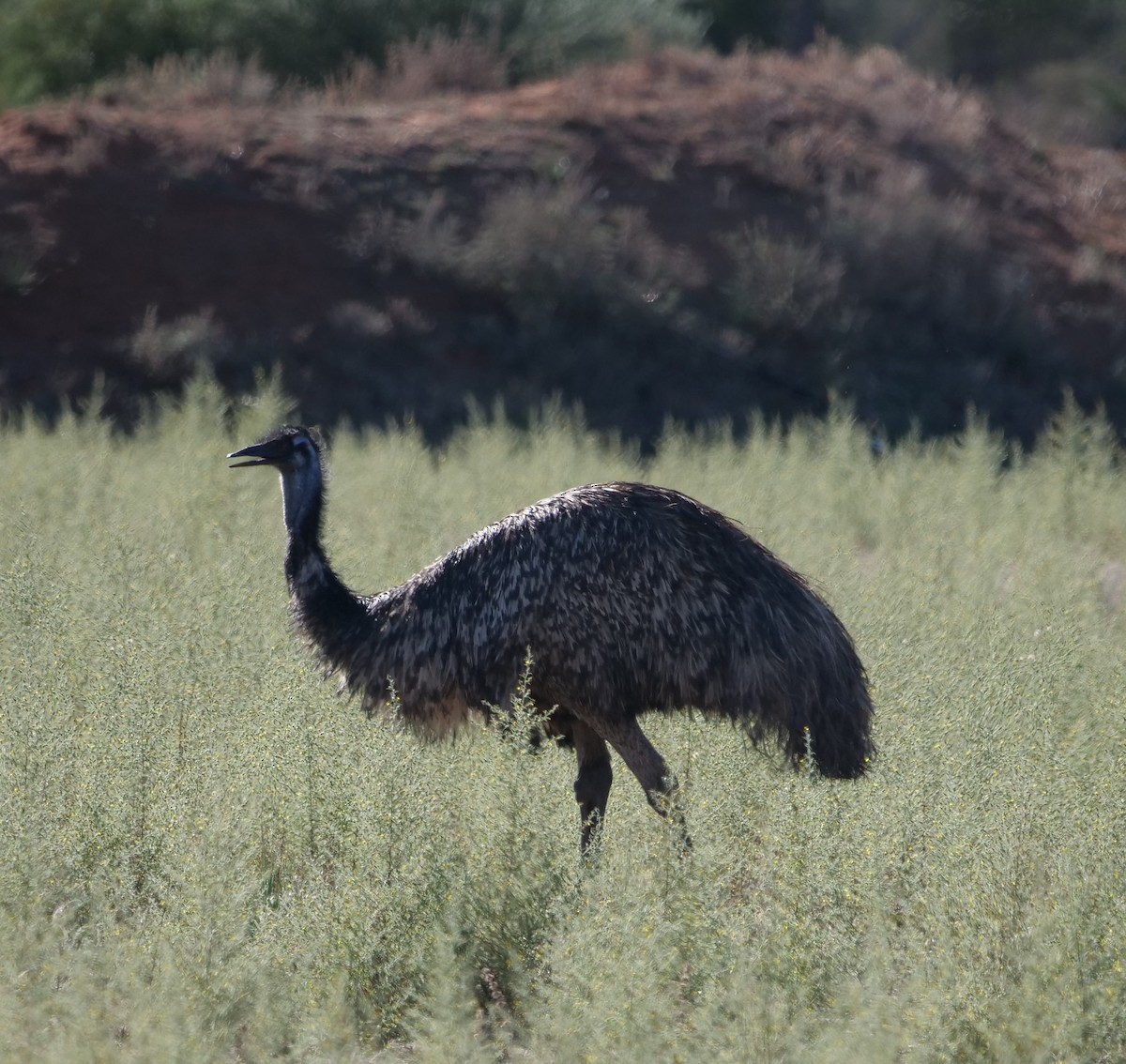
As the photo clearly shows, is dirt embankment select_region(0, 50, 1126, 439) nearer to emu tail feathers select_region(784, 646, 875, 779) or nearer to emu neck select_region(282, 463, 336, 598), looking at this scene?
emu neck select_region(282, 463, 336, 598)

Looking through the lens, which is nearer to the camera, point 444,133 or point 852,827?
point 852,827

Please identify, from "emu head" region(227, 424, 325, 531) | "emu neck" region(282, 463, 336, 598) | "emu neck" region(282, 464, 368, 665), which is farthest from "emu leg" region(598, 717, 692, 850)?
"emu head" region(227, 424, 325, 531)

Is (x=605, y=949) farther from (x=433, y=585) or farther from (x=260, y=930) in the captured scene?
(x=433, y=585)

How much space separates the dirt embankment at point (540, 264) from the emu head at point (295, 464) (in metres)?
8.78

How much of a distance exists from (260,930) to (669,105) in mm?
18272

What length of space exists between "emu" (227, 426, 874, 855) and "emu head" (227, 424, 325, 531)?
2.34 feet

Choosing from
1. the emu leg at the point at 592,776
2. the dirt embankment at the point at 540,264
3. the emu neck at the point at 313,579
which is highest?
the emu neck at the point at 313,579

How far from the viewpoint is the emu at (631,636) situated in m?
5.23

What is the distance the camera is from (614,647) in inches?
206

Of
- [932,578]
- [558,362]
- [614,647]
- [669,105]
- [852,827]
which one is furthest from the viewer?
[669,105]

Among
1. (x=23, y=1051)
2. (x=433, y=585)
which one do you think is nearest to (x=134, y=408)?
(x=433, y=585)

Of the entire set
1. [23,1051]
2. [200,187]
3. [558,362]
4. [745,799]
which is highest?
[23,1051]

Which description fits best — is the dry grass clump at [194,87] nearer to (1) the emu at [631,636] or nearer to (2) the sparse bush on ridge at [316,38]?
(2) the sparse bush on ridge at [316,38]

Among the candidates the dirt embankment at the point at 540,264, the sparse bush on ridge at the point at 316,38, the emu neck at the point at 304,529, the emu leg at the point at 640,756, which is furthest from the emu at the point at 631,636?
the sparse bush on ridge at the point at 316,38
